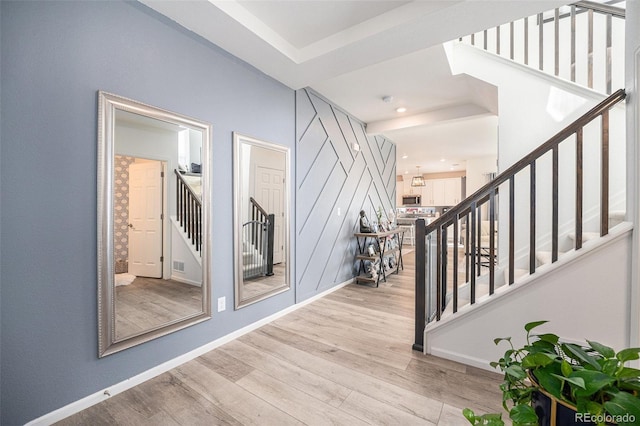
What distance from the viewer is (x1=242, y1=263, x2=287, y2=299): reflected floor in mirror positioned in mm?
2463

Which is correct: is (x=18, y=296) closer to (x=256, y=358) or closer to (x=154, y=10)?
(x=256, y=358)

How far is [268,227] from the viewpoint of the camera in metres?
2.71

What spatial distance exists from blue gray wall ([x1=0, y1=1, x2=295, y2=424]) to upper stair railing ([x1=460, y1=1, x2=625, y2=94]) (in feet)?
11.1

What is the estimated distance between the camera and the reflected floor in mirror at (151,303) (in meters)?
1.65

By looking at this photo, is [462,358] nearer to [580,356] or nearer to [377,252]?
[580,356]

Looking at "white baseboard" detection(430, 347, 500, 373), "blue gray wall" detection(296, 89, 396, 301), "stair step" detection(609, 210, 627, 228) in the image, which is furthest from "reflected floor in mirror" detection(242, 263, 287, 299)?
"stair step" detection(609, 210, 627, 228)

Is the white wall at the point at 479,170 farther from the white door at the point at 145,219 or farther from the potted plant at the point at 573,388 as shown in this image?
the white door at the point at 145,219

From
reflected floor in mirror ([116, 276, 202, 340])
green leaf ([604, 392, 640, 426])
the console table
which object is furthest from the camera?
the console table

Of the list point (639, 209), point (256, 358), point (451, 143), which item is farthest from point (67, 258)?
point (451, 143)

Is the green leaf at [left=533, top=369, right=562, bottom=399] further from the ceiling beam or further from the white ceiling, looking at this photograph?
the ceiling beam

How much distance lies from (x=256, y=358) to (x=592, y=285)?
2.29m

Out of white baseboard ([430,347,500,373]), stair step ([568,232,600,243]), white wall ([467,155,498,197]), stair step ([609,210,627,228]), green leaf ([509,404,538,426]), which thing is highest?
white wall ([467,155,498,197])

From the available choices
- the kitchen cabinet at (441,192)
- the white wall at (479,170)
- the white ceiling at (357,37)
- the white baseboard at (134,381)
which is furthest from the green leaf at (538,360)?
the kitchen cabinet at (441,192)

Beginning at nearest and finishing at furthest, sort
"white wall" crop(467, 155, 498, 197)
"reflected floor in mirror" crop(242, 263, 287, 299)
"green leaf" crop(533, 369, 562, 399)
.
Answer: "green leaf" crop(533, 369, 562, 399) < "reflected floor in mirror" crop(242, 263, 287, 299) < "white wall" crop(467, 155, 498, 197)
